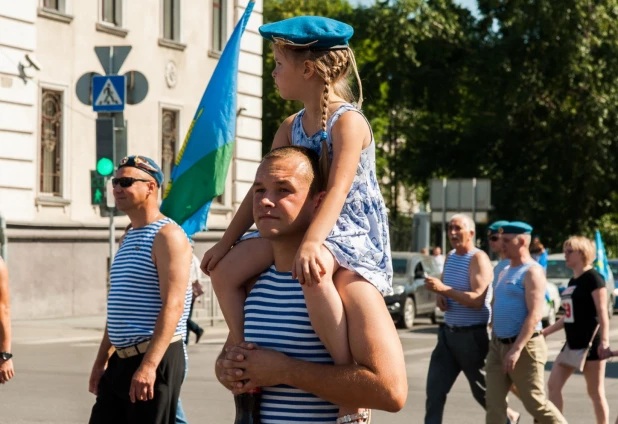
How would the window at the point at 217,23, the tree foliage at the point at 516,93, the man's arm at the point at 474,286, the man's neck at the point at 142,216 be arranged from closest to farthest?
the man's neck at the point at 142,216
the man's arm at the point at 474,286
the window at the point at 217,23
the tree foliage at the point at 516,93

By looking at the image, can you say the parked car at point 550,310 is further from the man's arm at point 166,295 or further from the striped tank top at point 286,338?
the striped tank top at point 286,338

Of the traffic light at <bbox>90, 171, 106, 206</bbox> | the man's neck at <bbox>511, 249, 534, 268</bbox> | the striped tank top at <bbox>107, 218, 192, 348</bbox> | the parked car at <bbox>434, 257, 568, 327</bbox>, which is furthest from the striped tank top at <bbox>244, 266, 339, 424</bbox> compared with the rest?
the parked car at <bbox>434, 257, 568, 327</bbox>

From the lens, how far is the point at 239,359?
10.4 feet

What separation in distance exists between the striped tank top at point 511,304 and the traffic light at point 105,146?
9989 mm

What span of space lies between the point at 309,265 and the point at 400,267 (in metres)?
22.4

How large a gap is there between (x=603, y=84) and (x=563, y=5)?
8.81ft

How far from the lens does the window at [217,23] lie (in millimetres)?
29594

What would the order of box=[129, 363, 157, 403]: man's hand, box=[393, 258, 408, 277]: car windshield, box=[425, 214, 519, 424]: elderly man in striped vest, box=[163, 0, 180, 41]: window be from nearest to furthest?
box=[129, 363, 157, 403]: man's hand, box=[425, 214, 519, 424]: elderly man in striped vest, box=[393, 258, 408, 277]: car windshield, box=[163, 0, 180, 41]: window

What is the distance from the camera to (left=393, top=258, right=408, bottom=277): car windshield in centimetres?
2508

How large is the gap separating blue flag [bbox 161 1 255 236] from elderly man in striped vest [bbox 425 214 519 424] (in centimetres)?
189

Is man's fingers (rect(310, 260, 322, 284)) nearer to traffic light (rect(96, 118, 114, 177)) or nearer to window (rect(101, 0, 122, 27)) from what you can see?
traffic light (rect(96, 118, 114, 177))

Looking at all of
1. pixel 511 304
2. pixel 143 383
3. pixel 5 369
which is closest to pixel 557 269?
pixel 511 304

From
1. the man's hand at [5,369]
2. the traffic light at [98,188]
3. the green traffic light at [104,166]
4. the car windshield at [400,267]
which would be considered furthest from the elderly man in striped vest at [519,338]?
the car windshield at [400,267]

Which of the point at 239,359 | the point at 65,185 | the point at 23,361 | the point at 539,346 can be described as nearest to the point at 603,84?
the point at 65,185
